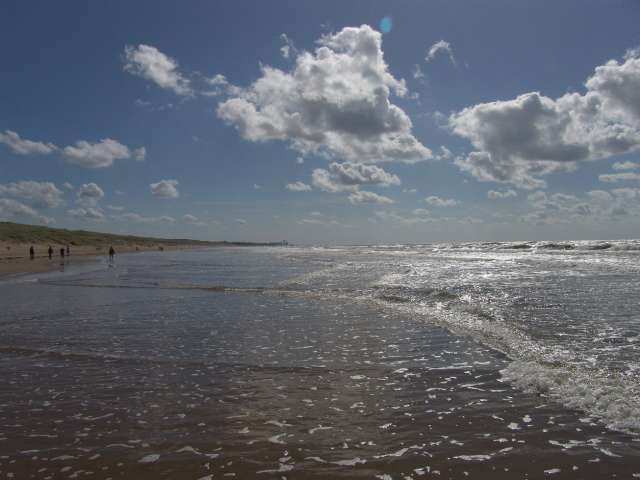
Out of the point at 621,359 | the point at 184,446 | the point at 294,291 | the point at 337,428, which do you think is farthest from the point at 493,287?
the point at 184,446

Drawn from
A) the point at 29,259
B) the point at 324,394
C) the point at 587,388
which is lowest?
the point at 324,394

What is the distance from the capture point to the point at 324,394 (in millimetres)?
7586

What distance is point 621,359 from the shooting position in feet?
30.1

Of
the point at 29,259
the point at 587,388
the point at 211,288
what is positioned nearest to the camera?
the point at 587,388

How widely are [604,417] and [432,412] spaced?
241cm

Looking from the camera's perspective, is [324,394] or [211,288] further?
[211,288]

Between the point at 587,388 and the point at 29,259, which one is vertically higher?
the point at 29,259

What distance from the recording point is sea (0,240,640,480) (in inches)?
208

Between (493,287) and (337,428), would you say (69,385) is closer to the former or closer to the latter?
(337,428)

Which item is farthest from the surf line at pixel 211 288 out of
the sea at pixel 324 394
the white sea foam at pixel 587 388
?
the white sea foam at pixel 587 388

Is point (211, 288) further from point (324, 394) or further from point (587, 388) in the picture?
point (587, 388)

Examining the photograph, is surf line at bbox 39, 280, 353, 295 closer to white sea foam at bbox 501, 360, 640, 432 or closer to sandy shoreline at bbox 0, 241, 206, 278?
sandy shoreline at bbox 0, 241, 206, 278

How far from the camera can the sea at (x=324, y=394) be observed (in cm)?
529

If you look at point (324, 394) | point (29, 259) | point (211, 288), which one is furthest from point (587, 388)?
point (29, 259)
